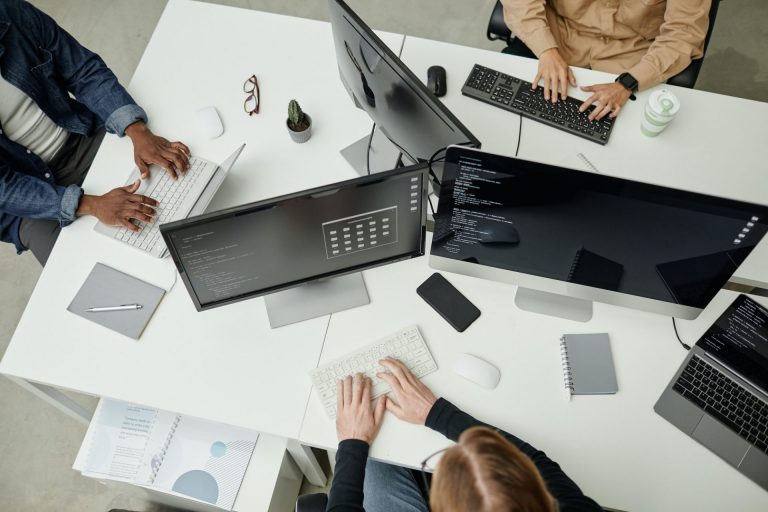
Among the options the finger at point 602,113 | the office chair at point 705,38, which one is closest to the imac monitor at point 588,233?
the finger at point 602,113

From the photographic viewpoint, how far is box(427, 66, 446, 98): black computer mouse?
5.99ft

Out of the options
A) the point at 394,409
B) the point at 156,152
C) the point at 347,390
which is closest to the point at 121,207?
the point at 156,152

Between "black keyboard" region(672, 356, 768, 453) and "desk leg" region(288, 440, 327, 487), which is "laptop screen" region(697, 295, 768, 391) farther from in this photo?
"desk leg" region(288, 440, 327, 487)

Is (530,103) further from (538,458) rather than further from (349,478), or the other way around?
(349,478)

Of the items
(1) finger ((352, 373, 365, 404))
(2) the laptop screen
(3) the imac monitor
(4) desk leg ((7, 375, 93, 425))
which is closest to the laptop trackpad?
(2) the laptop screen

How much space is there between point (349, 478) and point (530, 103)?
1.21m

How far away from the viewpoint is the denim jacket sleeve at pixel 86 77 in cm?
178

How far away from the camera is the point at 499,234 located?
4.47ft

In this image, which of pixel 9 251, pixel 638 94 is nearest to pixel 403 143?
pixel 638 94

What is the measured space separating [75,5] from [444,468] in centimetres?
317

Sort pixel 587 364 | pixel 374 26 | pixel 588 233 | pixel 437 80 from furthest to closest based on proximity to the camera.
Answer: pixel 374 26, pixel 437 80, pixel 587 364, pixel 588 233

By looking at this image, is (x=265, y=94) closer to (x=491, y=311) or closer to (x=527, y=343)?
(x=491, y=311)

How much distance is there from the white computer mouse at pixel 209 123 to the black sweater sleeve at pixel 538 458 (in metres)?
1.04

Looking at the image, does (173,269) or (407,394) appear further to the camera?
(173,269)
